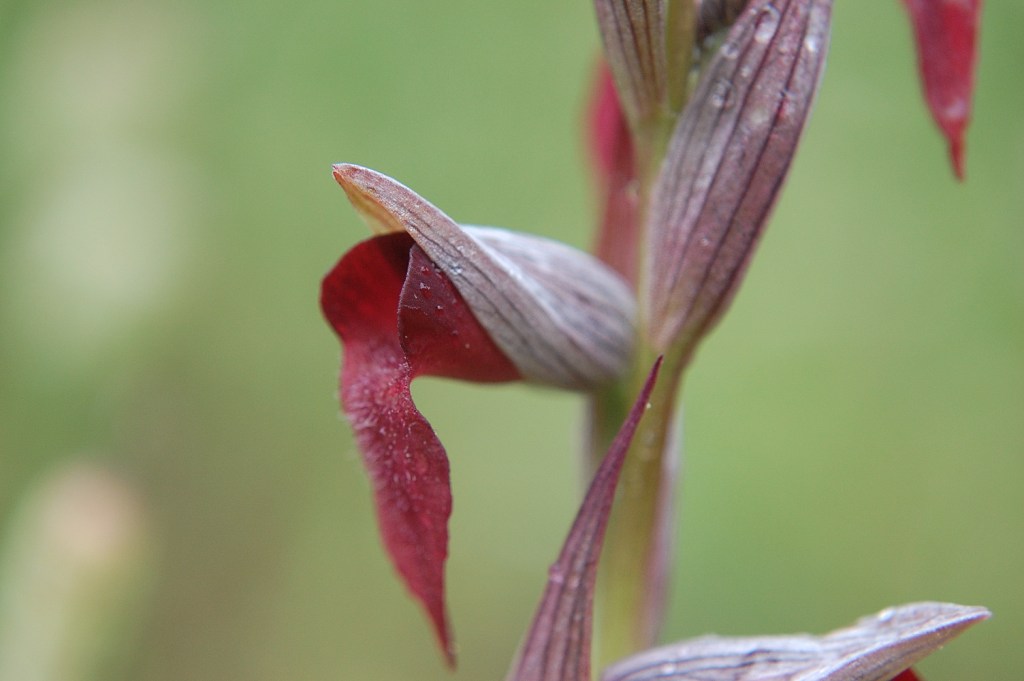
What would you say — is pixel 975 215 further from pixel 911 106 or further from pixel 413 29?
pixel 413 29

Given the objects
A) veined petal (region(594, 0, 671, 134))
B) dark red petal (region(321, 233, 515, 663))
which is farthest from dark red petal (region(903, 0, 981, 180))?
dark red petal (region(321, 233, 515, 663))

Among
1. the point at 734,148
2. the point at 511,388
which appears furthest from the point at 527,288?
the point at 511,388

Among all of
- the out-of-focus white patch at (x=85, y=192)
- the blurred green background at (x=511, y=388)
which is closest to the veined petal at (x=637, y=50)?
the out-of-focus white patch at (x=85, y=192)

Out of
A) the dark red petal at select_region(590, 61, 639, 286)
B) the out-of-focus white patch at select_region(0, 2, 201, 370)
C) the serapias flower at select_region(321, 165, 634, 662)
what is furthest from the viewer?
the out-of-focus white patch at select_region(0, 2, 201, 370)

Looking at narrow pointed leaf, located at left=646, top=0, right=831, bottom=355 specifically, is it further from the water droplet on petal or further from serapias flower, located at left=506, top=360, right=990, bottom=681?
serapias flower, located at left=506, top=360, right=990, bottom=681

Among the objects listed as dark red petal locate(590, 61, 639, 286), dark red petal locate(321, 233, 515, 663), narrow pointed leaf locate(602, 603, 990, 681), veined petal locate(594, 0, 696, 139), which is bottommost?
narrow pointed leaf locate(602, 603, 990, 681)

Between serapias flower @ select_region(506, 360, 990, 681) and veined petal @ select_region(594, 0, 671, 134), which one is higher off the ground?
veined petal @ select_region(594, 0, 671, 134)
